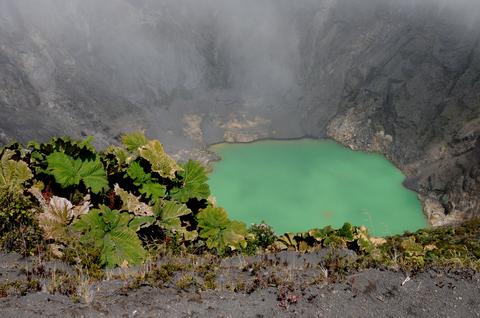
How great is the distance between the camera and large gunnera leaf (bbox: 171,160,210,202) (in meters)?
10.4

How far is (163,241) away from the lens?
9.48m

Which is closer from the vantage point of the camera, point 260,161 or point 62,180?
point 62,180

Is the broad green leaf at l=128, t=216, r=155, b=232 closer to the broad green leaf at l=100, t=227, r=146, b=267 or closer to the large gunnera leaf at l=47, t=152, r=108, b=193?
the broad green leaf at l=100, t=227, r=146, b=267

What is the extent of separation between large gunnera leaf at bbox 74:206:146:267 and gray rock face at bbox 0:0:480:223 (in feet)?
89.5

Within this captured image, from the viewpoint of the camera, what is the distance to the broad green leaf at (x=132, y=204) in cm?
916

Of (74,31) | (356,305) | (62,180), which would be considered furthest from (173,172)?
(74,31)

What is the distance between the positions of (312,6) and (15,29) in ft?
119

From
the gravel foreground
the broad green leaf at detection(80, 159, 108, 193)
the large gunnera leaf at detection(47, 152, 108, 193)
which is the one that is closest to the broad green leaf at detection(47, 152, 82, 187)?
the large gunnera leaf at detection(47, 152, 108, 193)

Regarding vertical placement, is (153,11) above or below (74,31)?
above

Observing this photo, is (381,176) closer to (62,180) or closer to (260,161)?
(260,161)

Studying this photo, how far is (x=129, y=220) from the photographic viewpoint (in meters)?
8.88

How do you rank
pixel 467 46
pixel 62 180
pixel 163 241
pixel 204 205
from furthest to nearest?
pixel 467 46 → pixel 204 205 → pixel 163 241 → pixel 62 180

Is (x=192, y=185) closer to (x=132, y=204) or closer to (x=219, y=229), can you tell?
(x=219, y=229)

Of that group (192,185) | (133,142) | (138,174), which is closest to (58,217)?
(138,174)
